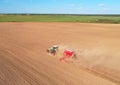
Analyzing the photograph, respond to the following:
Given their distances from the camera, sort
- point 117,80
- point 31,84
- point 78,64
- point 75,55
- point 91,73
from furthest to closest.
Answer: point 75,55
point 78,64
point 91,73
point 117,80
point 31,84

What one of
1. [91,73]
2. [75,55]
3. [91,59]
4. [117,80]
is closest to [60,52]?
[75,55]

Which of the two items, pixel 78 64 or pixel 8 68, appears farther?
pixel 78 64

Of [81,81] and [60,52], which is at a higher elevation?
[81,81]

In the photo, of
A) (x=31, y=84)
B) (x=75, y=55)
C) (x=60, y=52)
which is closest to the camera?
(x=31, y=84)

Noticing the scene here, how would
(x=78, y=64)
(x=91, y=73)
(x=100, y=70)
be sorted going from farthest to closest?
(x=78, y=64) → (x=100, y=70) → (x=91, y=73)

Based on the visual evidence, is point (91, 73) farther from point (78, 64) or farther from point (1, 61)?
point (1, 61)

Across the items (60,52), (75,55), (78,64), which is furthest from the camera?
(60,52)

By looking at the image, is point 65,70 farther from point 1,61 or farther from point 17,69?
point 1,61

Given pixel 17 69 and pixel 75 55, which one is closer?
pixel 17 69

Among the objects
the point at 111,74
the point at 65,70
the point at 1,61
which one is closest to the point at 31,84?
the point at 65,70
